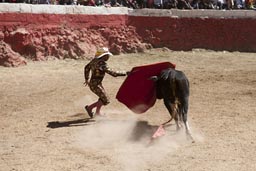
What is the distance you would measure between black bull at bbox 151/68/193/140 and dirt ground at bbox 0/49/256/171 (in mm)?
292

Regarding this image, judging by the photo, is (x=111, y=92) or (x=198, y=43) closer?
(x=111, y=92)

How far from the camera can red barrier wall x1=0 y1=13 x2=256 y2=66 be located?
14328mm

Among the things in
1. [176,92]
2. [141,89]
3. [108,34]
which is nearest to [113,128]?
[141,89]

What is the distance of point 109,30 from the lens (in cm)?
1700

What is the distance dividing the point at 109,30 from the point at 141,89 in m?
8.48

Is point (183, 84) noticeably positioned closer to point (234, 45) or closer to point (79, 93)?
point (79, 93)

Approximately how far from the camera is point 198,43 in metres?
18.0

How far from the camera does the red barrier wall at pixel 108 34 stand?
14.3 metres

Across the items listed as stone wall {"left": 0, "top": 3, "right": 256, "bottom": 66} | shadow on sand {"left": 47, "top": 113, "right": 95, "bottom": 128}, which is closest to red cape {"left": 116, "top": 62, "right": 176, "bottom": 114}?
shadow on sand {"left": 47, "top": 113, "right": 95, "bottom": 128}

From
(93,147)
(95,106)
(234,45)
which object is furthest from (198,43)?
(93,147)

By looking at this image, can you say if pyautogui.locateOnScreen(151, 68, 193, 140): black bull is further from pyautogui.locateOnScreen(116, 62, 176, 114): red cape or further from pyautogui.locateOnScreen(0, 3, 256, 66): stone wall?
pyautogui.locateOnScreen(0, 3, 256, 66): stone wall

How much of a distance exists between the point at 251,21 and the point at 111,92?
26.6 feet

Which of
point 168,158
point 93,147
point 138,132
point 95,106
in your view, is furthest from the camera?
point 95,106

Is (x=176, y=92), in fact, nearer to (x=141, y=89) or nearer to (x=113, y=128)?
(x=141, y=89)
